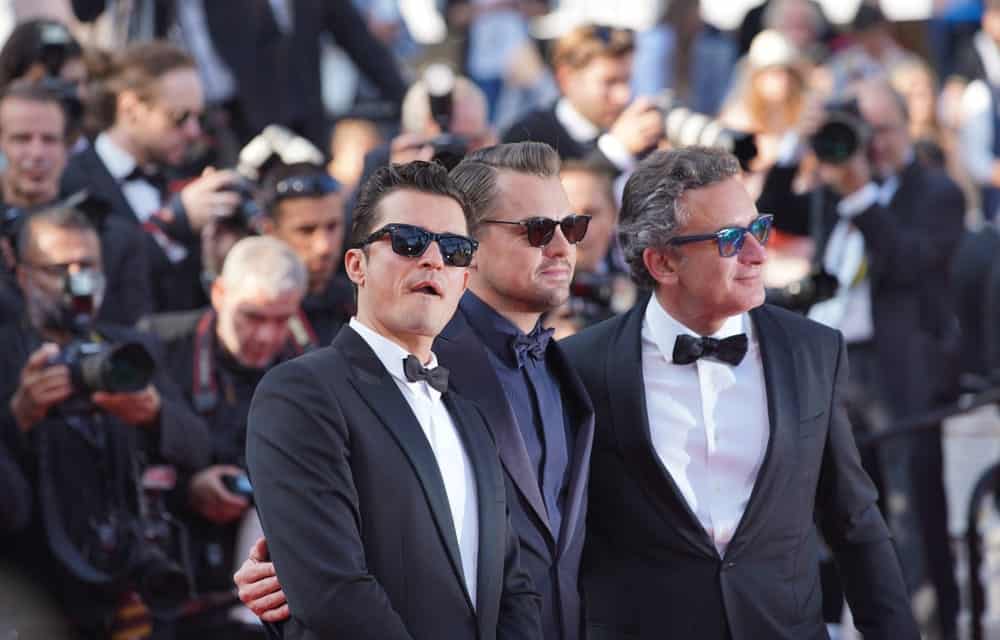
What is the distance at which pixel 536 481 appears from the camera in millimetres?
3730

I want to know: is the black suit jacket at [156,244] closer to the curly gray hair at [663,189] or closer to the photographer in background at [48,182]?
the photographer in background at [48,182]

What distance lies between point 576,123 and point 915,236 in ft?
5.06

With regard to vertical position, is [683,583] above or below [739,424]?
below

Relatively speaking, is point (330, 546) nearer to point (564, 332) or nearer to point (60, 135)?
point (564, 332)

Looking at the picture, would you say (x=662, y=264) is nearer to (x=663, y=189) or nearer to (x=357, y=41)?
(x=663, y=189)

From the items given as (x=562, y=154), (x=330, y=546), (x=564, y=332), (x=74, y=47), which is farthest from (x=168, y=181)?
(x=330, y=546)

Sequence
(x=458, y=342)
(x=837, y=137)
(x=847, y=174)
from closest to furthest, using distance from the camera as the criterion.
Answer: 1. (x=458, y=342)
2. (x=837, y=137)
3. (x=847, y=174)

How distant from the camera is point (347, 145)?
891 centimetres

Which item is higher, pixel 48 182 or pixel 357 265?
pixel 357 265

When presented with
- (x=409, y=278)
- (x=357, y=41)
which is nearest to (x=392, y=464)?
(x=409, y=278)

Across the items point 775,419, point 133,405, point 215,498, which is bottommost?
point 215,498

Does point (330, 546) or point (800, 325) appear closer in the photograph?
point (330, 546)

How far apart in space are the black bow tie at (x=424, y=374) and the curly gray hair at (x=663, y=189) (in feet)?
2.74

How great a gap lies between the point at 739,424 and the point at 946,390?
417 cm
